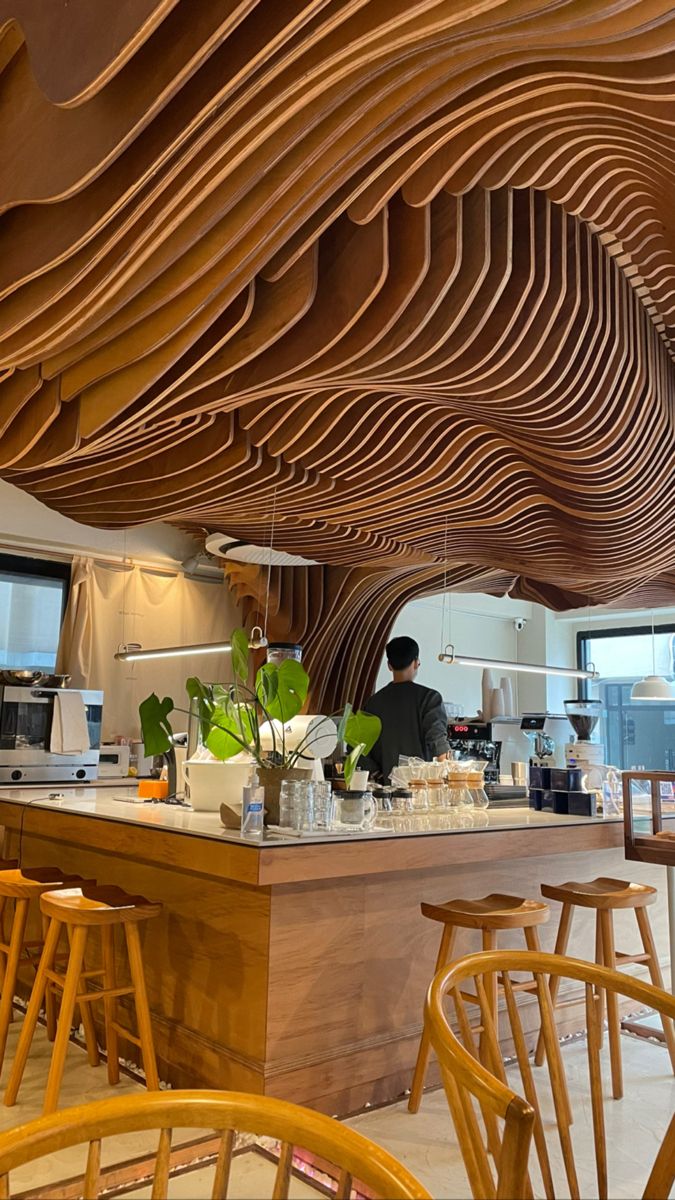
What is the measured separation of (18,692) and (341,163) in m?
Result: 5.35

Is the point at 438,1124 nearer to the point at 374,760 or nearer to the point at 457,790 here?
the point at 457,790

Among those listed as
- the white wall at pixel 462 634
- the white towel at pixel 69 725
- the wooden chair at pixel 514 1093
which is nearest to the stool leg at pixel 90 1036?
the wooden chair at pixel 514 1093

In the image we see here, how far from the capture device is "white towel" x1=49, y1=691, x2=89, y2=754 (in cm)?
696

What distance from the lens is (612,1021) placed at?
292 cm

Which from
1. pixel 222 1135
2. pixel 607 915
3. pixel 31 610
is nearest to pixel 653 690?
pixel 607 915

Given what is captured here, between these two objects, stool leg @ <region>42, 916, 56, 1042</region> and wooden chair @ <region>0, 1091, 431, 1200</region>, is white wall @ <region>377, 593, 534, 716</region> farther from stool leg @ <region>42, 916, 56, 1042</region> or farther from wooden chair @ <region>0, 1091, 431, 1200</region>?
wooden chair @ <region>0, 1091, 431, 1200</region>

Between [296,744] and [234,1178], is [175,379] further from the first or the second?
[234,1178]

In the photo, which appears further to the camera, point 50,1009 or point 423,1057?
point 50,1009

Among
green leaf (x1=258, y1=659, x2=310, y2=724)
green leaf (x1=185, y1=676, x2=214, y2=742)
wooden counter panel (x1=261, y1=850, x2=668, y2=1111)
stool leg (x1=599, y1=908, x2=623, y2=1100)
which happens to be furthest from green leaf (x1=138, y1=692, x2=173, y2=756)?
stool leg (x1=599, y1=908, x2=623, y2=1100)

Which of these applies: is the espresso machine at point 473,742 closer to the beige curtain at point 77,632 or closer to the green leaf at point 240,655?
the beige curtain at point 77,632

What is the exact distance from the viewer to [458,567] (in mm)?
7844

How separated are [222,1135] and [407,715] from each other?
4892mm

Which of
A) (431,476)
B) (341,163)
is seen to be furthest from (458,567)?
(341,163)

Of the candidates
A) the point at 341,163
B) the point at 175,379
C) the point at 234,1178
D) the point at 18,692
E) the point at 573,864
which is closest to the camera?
the point at 234,1178
